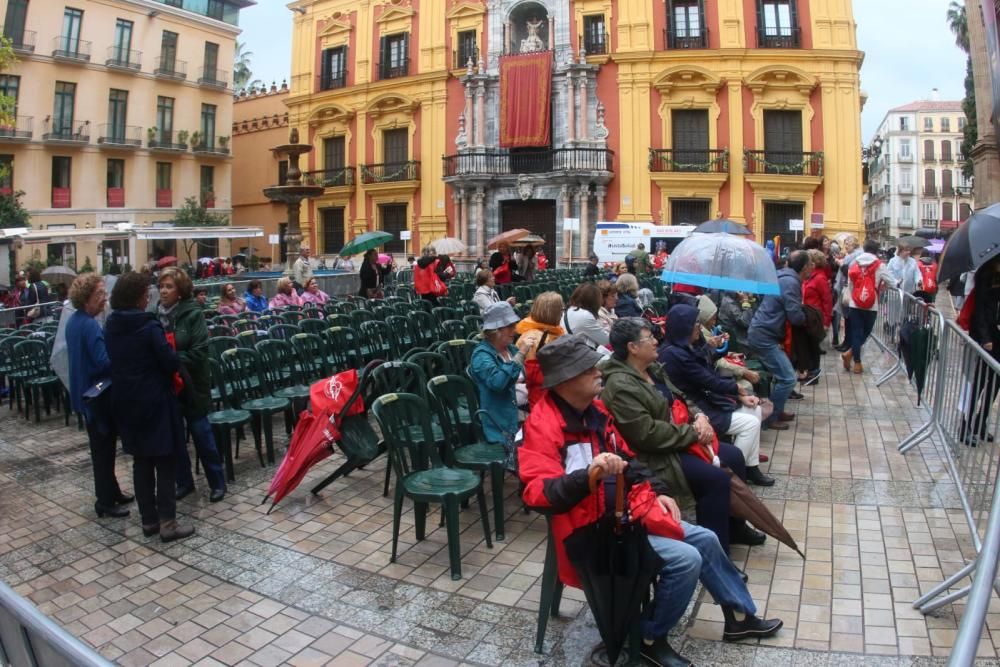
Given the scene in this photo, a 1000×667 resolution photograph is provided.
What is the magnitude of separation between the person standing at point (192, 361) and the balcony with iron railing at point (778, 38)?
25877 millimetres

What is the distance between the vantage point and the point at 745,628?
3.55 meters

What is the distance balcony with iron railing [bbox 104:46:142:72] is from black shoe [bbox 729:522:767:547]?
1442 inches

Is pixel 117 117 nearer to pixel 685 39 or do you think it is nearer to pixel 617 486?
pixel 685 39

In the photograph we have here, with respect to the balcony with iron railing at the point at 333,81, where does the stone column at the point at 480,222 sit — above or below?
below

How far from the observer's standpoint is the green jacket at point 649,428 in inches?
155

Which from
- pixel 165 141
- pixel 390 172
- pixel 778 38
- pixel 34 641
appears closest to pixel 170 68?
pixel 165 141

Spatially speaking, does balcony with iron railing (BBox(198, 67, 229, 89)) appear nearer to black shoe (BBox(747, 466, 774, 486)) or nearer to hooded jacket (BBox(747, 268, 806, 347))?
hooded jacket (BBox(747, 268, 806, 347))

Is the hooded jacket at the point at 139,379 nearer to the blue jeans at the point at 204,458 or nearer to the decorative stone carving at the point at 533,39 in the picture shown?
the blue jeans at the point at 204,458

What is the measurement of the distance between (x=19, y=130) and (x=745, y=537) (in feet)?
115

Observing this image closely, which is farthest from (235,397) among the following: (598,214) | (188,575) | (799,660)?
(598,214)

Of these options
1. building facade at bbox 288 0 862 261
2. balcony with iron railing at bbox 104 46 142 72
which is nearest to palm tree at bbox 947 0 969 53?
building facade at bbox 288 0 862 261

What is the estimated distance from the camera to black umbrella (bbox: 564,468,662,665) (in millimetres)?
3020

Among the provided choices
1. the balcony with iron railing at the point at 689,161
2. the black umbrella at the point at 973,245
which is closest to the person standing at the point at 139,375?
the black umbrella at the point at 973,245

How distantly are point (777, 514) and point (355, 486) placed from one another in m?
3.20
